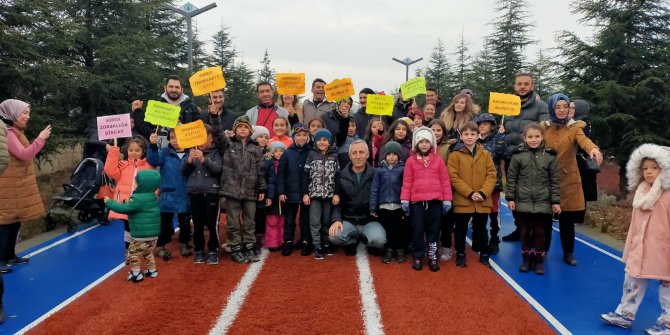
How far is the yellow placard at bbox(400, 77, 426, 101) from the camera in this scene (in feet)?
24.1

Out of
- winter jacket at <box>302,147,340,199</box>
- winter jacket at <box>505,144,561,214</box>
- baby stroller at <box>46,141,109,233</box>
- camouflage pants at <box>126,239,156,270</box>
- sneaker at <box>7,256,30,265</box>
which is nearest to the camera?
camouflage pants at <box>126,239,156,270</box>

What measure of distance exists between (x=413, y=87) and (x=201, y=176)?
3725 mm

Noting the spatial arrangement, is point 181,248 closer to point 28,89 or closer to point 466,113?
point 466,113

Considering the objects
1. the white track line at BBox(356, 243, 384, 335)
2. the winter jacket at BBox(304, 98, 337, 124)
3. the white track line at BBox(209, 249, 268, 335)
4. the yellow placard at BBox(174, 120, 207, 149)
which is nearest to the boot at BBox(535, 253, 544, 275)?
the white track line at BBox(356, 243, 384, 335)

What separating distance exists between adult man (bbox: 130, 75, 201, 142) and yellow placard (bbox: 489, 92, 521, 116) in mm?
4272

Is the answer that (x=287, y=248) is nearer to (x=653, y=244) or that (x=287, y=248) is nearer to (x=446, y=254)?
(x=446, y=254)

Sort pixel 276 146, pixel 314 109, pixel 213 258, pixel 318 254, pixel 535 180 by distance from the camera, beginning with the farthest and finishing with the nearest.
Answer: pixel 314 109 < pixel 276 146 < pixel 318 254 < pixel 213 258 < pixel 535 180

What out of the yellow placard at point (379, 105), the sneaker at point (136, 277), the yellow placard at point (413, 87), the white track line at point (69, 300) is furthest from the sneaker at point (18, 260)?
the yellow placard at point (413, 87)

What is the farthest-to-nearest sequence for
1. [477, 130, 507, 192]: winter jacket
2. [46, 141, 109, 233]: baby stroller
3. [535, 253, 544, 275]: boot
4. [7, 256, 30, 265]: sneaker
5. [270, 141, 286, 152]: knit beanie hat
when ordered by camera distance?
[46, 141, 109, 233]: baby stroller → [270, 141, 286, 152]: knit beanie hat → [477, 130, 507, 192]: winter jacket → [7, 256, 30, 265]: sneaker → [535, 253, 544, 275]: boot

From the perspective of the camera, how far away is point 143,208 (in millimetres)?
5371

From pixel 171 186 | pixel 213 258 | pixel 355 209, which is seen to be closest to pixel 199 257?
pixel 213 258

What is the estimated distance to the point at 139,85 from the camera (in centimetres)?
1628

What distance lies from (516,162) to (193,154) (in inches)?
161

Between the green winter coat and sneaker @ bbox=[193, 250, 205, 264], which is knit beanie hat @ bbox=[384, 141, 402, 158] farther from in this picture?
the green winter coat
